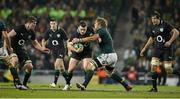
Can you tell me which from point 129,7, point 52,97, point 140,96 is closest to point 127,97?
point 140,96

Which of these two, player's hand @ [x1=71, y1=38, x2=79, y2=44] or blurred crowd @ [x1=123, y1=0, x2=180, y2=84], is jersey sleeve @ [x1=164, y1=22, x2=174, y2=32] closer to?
player's hand @ [x1=71, y1=38, x2=79, y2=44]

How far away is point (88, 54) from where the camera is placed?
81.3 ft

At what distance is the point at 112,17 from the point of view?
1604 inches

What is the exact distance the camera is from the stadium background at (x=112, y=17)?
119 feet

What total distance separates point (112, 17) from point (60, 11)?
315cm

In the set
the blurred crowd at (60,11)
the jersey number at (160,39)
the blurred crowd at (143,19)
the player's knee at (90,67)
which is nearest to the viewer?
the player's knee at (90,67)

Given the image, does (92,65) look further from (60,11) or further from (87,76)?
(60,11)

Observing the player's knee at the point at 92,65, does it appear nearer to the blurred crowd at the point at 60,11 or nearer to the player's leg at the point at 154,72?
the player's leg at the point at 154,72

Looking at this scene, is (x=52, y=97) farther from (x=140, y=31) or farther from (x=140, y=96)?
(x=140, y=31)

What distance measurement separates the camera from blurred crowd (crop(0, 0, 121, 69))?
38375 mm

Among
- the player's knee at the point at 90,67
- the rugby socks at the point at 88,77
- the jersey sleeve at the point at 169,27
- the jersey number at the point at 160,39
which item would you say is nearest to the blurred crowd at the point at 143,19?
the jersey number at the point at 160,39

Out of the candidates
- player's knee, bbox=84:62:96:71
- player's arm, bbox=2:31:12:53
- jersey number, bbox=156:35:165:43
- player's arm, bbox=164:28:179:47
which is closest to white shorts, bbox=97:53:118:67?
player's knee, bbox=84:62:96:71

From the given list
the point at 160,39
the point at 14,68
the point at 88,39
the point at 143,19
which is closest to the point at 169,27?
the point at 160,39

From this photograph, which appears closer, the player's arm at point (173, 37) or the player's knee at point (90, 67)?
the player's knee at point (90, 67)
